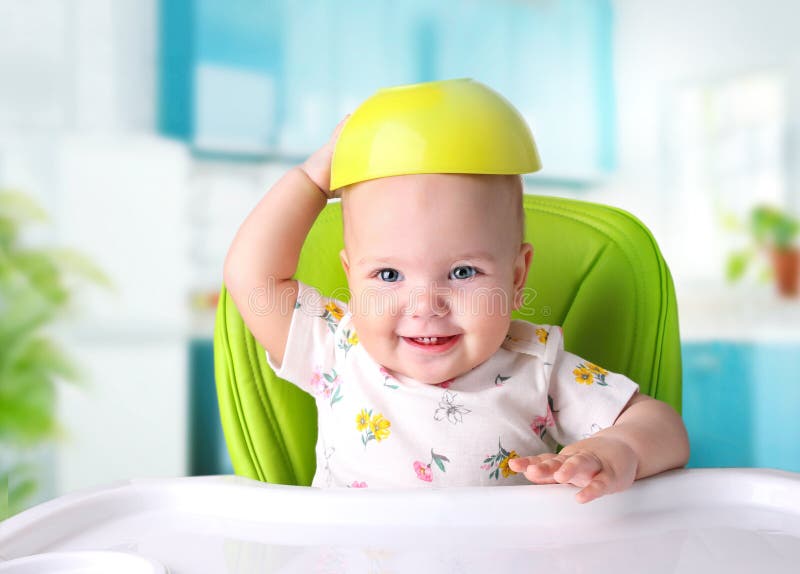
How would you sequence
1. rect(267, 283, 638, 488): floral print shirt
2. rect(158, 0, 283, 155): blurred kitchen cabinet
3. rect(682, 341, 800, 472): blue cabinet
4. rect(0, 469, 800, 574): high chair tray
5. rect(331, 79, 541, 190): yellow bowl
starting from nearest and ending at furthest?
rect(0, 469, 800, 574): high chair tray
rect(331, 79, 541, 190): yellow bowl
rect(267, 283, 638, 488): floral print shirt
rect(158, 0, 283, 155): blurred kitchen cabinet
rect(682, 341, 800, 472): blue cabinet

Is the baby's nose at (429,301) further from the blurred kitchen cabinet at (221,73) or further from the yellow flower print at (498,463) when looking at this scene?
the blurred kitchen cabinet at (221,73)

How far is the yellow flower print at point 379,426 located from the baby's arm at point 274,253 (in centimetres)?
15

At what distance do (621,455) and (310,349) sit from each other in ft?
1.35

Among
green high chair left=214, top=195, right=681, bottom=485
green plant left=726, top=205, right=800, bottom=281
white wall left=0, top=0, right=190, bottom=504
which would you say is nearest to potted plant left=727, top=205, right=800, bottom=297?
green plant left=726, top=205, right=800, bottom=281

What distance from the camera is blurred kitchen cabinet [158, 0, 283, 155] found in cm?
285

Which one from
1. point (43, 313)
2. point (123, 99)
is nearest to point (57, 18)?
point (123, 99)

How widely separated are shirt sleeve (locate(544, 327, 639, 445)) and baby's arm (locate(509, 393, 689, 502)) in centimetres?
2

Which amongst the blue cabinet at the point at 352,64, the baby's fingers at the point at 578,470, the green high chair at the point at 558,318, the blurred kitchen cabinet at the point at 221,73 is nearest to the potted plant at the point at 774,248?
the blue cabinet at the point at 352,64

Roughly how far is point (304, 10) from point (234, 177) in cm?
60

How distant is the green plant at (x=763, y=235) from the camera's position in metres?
3.28

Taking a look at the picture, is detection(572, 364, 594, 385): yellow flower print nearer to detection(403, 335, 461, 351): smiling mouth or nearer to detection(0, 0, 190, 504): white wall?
detection(403, 335, 461, 351): smiling mouth

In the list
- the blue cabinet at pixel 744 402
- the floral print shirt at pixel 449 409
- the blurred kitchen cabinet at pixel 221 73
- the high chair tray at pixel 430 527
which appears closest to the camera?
the high chair tray at pixel 430 527

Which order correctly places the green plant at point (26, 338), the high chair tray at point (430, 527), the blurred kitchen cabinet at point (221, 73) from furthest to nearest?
the blurred kitchen cabinet at point (221, 73)
the green plant at point (26, 338)
the high chair tray at point (430, 527)

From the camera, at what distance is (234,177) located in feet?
9.64
